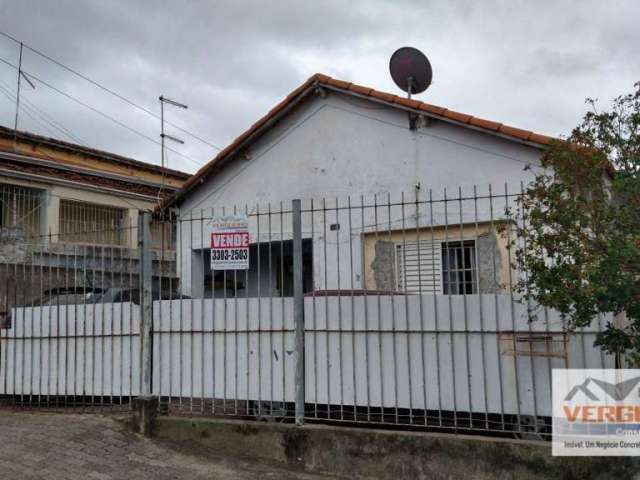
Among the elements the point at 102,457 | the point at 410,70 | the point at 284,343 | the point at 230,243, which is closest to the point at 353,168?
the point at 410,70

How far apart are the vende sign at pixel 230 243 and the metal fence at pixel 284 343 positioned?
2 centimetres

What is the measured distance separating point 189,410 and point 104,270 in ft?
6.52

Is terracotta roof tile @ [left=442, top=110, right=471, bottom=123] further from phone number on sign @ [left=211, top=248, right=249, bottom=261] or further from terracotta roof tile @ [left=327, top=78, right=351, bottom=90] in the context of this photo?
phone number on sign @ [left=211, top=248, right=249, bottom=261]

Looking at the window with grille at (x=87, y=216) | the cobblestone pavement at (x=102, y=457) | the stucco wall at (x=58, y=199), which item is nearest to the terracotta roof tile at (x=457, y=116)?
the cobblestone pavement at (x=102, y=457)

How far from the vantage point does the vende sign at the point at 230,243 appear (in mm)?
6027

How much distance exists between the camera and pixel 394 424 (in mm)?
5309

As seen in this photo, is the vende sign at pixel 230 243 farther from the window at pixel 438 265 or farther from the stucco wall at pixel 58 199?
the stucco wall at pixel 58 199

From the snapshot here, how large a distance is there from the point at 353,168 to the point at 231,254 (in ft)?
16.4

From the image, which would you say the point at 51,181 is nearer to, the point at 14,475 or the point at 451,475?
the point at 14,475

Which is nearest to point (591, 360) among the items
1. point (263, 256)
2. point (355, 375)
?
point (355, 375)

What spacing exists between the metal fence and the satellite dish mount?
4.57 metres

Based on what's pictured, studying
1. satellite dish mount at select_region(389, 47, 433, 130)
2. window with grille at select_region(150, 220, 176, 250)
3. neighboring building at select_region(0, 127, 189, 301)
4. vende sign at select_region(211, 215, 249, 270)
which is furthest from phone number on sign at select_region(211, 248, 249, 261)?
satellite dish mount at select_region(389, 47, 433, 130)

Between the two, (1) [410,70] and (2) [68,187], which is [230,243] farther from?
(2) [68,187]

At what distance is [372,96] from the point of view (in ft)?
33.1
